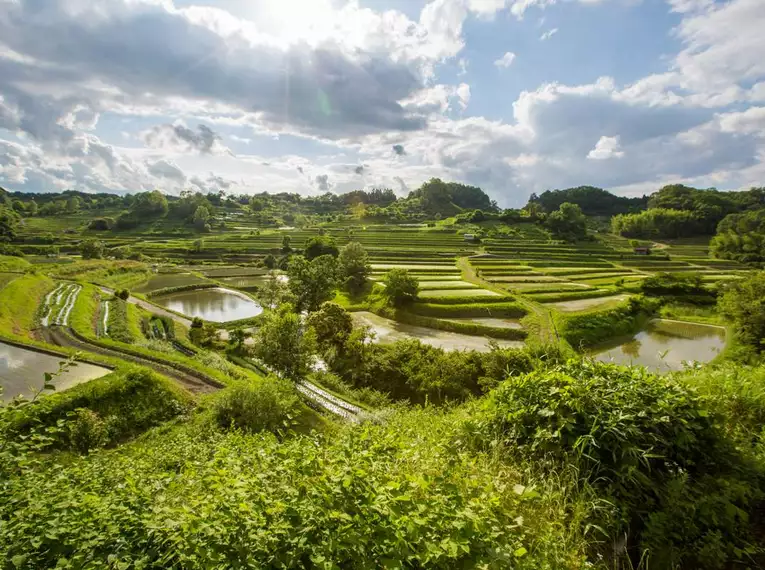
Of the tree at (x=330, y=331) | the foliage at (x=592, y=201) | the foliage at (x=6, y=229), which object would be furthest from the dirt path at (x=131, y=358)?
the foliage at (x=592, y=201)

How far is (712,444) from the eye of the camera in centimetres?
482

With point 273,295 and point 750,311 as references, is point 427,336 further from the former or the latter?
point 750,311

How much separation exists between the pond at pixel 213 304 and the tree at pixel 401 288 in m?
15.5

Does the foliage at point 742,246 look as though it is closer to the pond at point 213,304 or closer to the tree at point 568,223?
the tree at point 568,223

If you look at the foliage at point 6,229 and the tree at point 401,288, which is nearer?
the tree at point 401,288

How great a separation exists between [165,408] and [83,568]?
14087 millimetres

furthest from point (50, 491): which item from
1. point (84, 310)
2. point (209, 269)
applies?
point (209, 269)

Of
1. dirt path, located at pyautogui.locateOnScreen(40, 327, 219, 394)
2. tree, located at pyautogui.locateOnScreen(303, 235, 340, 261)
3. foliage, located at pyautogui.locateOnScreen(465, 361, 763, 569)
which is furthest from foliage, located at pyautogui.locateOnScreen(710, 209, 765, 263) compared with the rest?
dirt path, located at pyautogui.locateOnScreen(40, 327, 219, 394)

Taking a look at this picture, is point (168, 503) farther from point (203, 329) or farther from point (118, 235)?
point (118, 235)

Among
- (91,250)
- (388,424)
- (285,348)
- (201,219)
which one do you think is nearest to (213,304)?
(285,348)

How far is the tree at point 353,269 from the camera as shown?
47.6 meters

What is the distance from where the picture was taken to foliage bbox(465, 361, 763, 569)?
153 inches

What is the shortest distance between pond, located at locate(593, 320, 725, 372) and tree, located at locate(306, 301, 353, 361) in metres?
19.6

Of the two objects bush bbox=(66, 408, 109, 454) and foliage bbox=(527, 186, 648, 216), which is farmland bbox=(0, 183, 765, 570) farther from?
foliage bbox=(527, 186, 648, 216)
